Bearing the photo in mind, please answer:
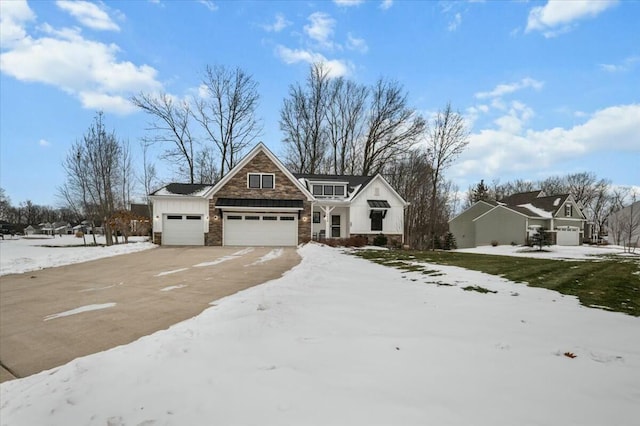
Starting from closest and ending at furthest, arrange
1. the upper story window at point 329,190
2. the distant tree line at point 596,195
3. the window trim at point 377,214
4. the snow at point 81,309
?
the snow at point 81,309 < the window trim at point 377,214 < the upper story window at point 329,190 < the distant tree line at point 596,195

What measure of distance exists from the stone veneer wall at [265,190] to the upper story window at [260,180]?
20 cm

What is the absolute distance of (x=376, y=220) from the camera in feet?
78.0

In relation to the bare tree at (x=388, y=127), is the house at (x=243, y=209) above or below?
below

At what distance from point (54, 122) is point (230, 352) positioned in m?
20.9

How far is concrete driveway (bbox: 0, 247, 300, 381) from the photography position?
407 cm

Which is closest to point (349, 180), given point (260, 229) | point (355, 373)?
point (260, 229)

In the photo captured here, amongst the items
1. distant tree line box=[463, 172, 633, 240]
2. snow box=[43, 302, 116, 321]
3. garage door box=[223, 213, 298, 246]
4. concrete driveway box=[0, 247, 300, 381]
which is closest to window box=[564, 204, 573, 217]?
distant tree line box=[463, 172, 633, 240]

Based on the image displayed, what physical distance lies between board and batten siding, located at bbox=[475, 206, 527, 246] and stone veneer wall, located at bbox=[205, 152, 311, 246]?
1895cm

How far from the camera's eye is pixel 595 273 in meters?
9.42

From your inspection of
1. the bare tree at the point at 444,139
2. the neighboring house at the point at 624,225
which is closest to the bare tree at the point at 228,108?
the bare tree at the point at 444,139

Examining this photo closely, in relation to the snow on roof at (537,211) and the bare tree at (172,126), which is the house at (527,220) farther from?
the bare tree at (172,126)

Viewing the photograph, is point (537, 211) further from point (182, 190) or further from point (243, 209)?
point (182, 190)

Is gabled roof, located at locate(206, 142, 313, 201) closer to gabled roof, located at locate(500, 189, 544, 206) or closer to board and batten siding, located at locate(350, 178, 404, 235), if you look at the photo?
board and batten siding, located at locate(350, 178, 404, 235)

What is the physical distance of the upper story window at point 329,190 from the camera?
24.4 meters
